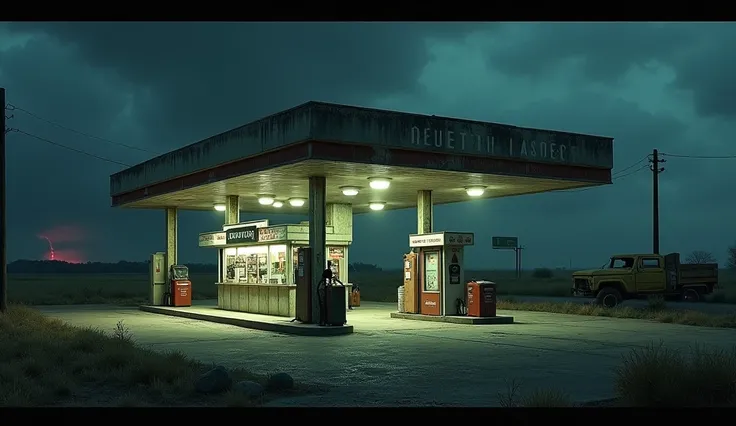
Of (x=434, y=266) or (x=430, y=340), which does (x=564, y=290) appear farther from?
(x=430, y=340)

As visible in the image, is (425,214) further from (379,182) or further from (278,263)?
(278,263)

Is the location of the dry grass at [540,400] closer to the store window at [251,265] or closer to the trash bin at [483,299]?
the trash bin at [483,299]

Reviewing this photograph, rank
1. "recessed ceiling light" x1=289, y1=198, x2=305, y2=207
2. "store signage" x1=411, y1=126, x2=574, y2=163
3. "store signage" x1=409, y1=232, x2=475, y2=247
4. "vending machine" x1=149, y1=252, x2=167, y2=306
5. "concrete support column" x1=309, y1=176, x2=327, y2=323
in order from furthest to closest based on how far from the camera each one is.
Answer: "vending machine" x1=149, y1=252, x2=167, y2=306
"recessed ceiling light" x1=289, y1=198, x2=305, y2=207
"store signage" x1=409, y1=232, x2=475, y2=247
"concrete support column" x1=309, y1=176, x2=327, y2=323
"store signage" x1=411, y1=126, x2=574, y2=163

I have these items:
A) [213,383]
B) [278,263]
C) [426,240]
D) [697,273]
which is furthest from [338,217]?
[213,383]

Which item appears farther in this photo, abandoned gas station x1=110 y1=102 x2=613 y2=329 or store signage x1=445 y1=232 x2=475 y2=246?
store signage x1=445 y1=232 x2=475 y2=246

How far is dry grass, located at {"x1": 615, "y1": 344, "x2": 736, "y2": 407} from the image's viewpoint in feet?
32.7

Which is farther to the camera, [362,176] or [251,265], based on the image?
[251,265]

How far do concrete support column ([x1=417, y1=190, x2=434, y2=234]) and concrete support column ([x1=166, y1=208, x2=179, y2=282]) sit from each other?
40.1ft

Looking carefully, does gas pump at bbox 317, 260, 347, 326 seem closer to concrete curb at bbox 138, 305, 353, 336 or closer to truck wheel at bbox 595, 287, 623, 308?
concrete curb at bbox 138, 305, 353, 336

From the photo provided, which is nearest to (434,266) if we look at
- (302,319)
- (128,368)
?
(302,319)

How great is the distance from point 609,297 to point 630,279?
45.7 inches

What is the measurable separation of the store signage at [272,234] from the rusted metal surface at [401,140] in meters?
3.04

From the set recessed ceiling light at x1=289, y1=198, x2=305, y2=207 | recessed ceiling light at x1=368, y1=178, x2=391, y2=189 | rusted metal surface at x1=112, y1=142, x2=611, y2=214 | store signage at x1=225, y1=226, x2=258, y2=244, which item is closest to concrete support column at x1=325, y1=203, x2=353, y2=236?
rusted metal surface at x1=112, y1=142, x2=611, y2=214

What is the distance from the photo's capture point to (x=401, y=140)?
812 inches
